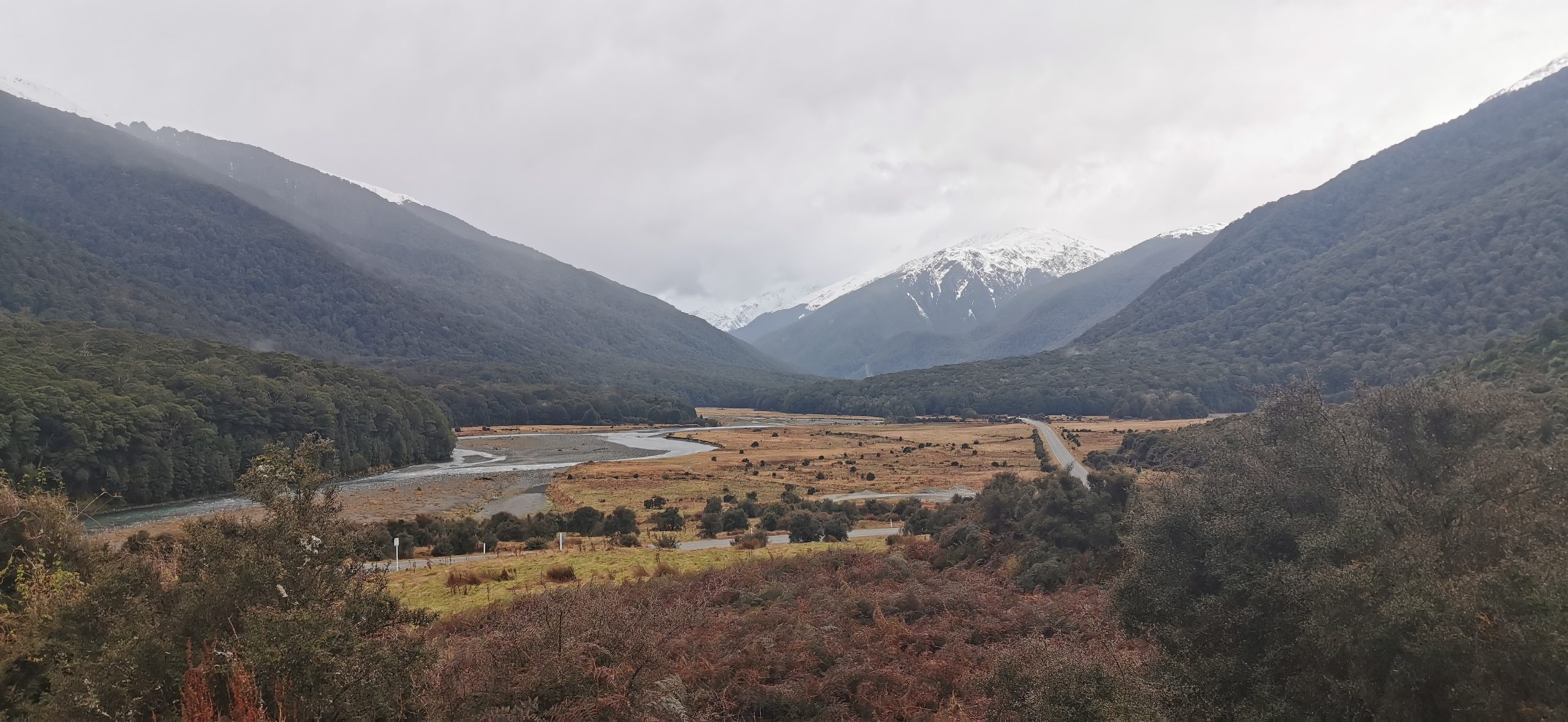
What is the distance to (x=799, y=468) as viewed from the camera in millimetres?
70500

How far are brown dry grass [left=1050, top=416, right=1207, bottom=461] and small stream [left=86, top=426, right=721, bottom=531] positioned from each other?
4634 cm

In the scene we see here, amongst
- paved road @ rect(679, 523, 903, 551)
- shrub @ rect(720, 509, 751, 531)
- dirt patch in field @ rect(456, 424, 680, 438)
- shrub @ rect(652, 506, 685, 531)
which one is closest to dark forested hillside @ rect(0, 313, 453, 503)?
shrub @ rect(652, 506, 685, 531)

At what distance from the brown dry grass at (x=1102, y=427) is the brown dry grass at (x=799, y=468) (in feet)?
20.6

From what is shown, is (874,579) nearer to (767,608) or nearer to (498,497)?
(767,608)

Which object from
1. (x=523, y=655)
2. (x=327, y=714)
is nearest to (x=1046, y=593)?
(x=523, y=655)

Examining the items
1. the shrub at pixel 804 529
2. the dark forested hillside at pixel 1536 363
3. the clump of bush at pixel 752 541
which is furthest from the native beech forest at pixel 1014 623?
the dark forested hillside at pixel 1536 363

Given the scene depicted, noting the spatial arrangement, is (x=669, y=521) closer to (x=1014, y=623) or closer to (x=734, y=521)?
(x=734, y=521)

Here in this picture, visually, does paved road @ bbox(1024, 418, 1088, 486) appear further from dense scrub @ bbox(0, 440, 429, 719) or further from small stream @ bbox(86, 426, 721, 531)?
small stream @ bbox(86, 426, 721, 531)

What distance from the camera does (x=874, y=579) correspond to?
19.5 m

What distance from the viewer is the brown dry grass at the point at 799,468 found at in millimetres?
53562

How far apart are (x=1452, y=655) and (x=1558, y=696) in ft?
2.73

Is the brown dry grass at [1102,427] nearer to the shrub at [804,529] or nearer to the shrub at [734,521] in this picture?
the shrub at [734,521]

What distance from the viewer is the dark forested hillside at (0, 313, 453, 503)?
1905 inches

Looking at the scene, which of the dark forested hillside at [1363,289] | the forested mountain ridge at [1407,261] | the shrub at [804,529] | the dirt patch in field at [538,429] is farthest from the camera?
the dirt patch in field at [538,429]
